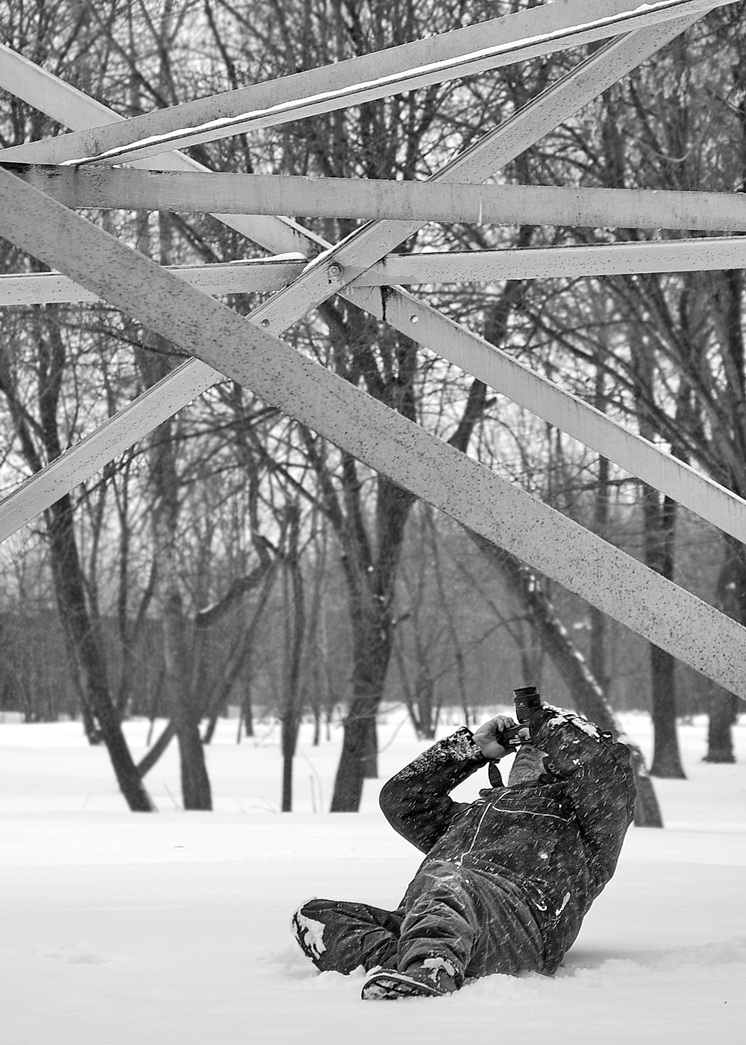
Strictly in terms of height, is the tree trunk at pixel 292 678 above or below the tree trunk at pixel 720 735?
above

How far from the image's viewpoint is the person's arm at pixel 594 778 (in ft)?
11.2

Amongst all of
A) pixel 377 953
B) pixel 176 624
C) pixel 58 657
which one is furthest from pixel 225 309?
pixel 58 657

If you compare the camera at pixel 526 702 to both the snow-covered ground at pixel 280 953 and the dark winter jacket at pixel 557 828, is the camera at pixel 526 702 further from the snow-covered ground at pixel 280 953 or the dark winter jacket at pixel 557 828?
the snow-covered ground at pixel 280 953

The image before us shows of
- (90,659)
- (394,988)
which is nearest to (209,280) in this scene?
(394,988)

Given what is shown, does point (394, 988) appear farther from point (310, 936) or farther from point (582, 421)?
point (582, 421)

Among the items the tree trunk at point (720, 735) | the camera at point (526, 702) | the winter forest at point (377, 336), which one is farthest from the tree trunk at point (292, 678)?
the camera at point (526, 702)

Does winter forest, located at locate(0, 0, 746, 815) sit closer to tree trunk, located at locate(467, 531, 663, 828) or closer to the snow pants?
tree trunk, located at locate(467, 531, 663, 828)

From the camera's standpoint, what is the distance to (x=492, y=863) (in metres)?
3.37

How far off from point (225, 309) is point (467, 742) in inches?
67.6

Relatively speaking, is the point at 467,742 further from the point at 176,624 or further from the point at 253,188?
the point at 176,624

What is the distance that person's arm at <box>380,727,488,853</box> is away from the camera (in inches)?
148

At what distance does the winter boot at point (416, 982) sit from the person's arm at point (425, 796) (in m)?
0.94

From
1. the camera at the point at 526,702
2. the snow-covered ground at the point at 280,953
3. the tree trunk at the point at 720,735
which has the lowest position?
the tree trunk at the point at 720,735

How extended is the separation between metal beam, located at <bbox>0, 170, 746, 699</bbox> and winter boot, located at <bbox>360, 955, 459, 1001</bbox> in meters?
0.86
